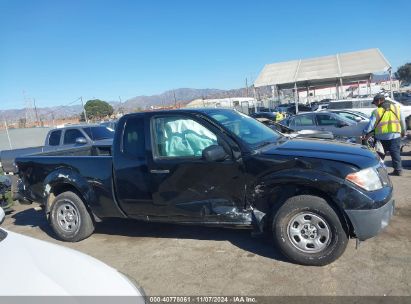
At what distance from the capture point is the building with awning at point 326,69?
33.0 metres

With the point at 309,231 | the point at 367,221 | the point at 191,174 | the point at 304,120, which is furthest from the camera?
the point at 304,120

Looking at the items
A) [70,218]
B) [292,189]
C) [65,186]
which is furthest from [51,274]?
[65,186]

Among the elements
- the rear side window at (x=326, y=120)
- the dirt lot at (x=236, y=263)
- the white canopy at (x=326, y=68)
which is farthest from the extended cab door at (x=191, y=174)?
the white canopy at (x=326, y=68)

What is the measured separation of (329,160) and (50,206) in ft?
13.6

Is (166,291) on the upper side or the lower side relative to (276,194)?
lower

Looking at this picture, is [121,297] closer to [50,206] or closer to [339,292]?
[339,292]

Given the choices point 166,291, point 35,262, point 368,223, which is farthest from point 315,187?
point 35,262

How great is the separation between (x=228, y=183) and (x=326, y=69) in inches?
1338

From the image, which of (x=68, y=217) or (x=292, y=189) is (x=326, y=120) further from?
→ (x=68, y=217)

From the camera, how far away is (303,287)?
12.3ft

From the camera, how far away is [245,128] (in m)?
5.05

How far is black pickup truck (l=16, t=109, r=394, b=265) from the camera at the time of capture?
4.06 meters

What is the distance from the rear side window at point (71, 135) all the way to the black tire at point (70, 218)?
254 inches

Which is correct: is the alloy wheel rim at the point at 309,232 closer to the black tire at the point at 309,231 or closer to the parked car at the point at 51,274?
the black tire at the point at 309,231
